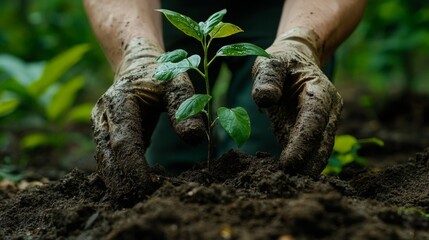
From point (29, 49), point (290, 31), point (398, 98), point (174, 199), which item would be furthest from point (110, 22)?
point (29, 49)

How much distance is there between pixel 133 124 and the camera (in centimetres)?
199

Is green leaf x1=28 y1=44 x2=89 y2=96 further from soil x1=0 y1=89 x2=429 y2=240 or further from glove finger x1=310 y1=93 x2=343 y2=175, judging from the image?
glove finger x1=310 y1=93 x2=343 y2=175

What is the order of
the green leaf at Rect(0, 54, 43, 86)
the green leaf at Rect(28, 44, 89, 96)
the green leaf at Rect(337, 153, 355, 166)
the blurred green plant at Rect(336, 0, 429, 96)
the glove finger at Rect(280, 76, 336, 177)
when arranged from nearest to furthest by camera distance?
the glove finger at Rect(280, 76, 336, 177)
the green leaf at Rect(337, 153, 355, 166)
the green leaf at Rect(28, 44, 89, 96)
the green leaf at Rect(0, 54, 43, 86)
the blurred green plant at Rect(336, 0, 429, 96)

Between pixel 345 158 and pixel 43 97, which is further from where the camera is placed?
pixel 43 97

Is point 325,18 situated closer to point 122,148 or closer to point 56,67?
point 122,148

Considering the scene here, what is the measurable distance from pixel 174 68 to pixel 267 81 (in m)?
0.31

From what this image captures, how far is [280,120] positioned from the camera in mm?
2268

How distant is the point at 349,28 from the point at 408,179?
839mm

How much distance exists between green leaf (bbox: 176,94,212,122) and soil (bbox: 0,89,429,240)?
0.21m

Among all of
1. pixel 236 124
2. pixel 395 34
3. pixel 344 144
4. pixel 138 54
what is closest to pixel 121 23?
pixel 138 54

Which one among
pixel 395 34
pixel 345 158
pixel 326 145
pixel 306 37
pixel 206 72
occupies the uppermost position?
pixel 395 34

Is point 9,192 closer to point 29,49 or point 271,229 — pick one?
point 271,229

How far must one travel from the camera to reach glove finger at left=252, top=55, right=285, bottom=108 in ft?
6.40

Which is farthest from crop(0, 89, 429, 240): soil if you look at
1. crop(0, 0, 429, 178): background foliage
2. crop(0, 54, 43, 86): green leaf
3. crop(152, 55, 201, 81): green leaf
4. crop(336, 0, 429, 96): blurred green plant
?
crop(336, 0, 429, 96): blurred green plant
